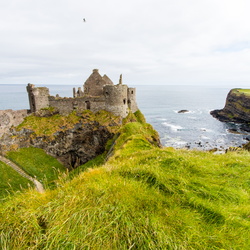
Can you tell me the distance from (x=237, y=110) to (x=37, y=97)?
102693 mm

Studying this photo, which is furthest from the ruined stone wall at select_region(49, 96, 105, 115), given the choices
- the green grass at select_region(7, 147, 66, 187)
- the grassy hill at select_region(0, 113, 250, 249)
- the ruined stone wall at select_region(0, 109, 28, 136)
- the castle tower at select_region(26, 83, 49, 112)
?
the grassy hill at select_region(0, 113, 250, 249)

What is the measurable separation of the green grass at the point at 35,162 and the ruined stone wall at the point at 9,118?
4.64 m

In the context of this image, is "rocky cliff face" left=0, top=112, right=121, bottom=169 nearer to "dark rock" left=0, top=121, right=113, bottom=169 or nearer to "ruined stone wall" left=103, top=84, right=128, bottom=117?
"dark rock" left=0, top=121, right=113, bottom=169

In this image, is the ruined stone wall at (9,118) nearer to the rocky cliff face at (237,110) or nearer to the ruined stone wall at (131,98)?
the ruined stone wall at (131,98)

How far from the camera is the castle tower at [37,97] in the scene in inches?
1276

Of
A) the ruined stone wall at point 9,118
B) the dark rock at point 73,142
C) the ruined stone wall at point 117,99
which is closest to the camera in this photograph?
the ruined stone wall at point 9,118

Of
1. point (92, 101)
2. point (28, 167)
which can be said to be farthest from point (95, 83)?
point (28, 167)

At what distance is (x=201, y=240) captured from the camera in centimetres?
347

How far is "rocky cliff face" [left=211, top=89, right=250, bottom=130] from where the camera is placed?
8775 centimetres

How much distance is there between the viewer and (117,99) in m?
31.5

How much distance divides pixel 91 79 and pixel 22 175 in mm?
23183

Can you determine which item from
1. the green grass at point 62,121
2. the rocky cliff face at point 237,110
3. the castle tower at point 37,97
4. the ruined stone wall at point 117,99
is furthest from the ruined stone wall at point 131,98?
the rocky cliff face at point 237,110

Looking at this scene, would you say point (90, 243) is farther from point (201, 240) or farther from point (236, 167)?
point (236, 167)

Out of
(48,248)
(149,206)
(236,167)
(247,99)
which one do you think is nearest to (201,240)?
(149,206)
